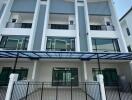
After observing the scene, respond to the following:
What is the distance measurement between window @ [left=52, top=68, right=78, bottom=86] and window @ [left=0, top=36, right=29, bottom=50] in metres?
4.19

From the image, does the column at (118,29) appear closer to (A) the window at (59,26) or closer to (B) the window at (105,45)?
(B) the window at (105,45)

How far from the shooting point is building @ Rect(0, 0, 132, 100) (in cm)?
1110

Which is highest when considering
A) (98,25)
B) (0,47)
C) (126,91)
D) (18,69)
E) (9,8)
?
(9,8)

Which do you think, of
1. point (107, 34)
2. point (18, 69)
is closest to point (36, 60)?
point (18, 69)

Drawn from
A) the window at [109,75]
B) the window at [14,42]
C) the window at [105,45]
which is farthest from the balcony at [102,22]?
the window at [14,42]

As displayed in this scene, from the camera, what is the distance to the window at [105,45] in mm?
11461

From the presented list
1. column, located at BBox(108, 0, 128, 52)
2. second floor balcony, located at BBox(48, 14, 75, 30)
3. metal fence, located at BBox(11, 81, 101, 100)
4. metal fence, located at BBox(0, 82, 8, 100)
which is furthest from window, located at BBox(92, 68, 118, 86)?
metal fence, located at BBox(0, 82, 8, 100)

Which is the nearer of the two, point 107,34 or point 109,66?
point 107,34

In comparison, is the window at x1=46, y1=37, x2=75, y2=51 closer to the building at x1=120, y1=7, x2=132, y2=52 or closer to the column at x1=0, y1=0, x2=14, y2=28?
A: the column at x1=0, y1=0, x2=14, y2=28

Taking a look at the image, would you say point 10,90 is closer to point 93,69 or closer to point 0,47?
point 0,47

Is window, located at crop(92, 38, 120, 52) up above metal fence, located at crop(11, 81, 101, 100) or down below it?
above

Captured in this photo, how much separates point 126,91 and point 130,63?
2.61m

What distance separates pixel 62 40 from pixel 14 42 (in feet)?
16.0

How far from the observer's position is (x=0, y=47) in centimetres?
1091
